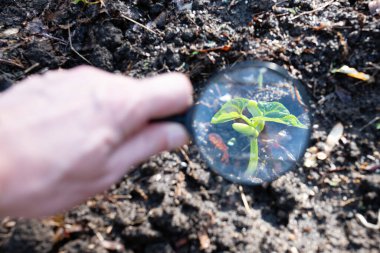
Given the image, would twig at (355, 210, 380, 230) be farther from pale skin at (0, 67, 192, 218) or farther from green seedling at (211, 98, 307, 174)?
pale skin at (0, 67, 192, 218)

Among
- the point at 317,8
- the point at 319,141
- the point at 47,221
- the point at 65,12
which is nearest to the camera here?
the point at 47,221

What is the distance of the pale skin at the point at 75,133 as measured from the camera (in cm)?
168

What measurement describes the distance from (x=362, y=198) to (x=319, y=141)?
44 centimetres

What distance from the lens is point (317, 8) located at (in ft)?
10.6

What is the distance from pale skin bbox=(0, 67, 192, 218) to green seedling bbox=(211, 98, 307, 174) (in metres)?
0.74

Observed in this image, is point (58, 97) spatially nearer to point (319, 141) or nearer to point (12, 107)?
point (12, 107)

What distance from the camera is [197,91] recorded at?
288cm

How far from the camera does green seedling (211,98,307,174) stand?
2.55 metres

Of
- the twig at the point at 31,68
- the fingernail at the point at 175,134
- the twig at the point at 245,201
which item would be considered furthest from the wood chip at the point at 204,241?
the twig at the point at 31,68

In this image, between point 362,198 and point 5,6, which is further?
point 5,6

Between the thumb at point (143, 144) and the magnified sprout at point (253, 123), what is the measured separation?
0.42 meters

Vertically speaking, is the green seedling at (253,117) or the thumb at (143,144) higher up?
the thumb at (143,144)

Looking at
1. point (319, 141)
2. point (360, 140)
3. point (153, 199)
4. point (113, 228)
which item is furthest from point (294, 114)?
point (113, 228)

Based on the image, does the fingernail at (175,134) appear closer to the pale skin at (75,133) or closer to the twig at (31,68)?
the pale skin at (75,133)
